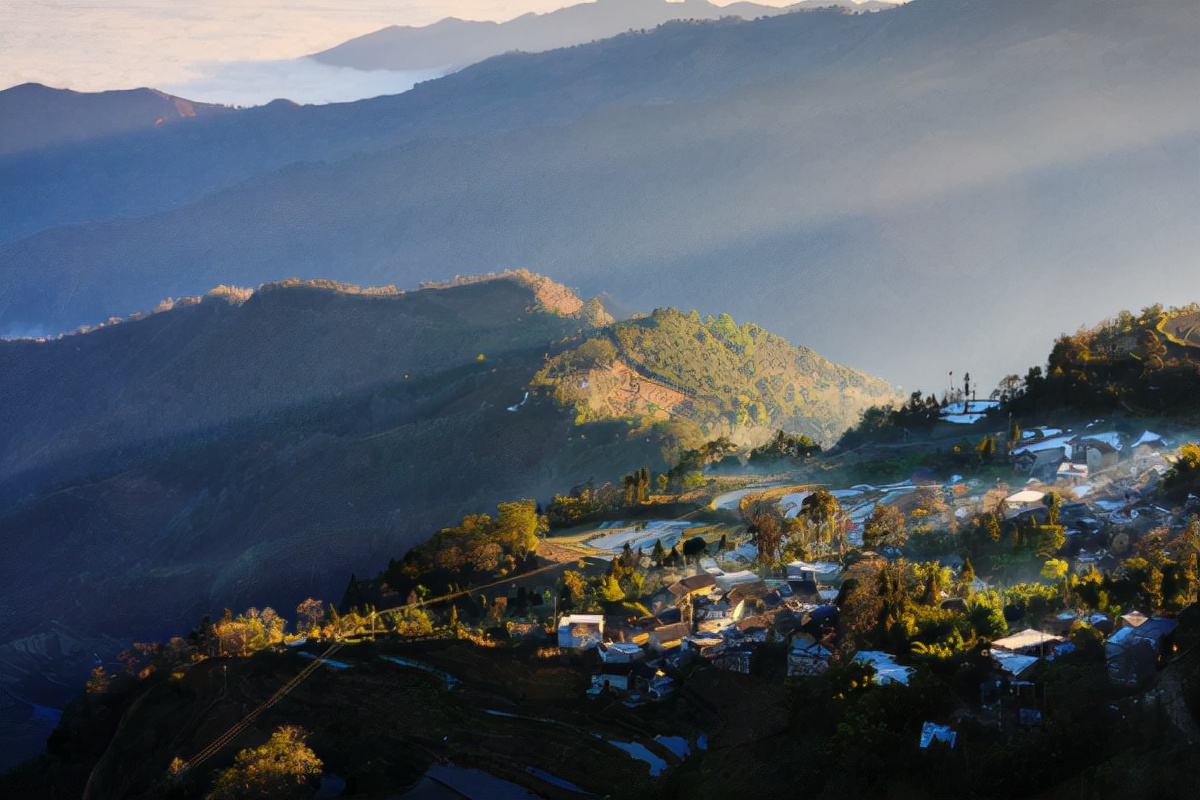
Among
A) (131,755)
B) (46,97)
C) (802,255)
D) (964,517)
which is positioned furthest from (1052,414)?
(46,97)

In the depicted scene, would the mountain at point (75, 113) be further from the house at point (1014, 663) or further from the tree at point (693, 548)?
the house at point (1014, 663)

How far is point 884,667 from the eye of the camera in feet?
52.4

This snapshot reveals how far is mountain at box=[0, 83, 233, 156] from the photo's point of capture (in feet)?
292

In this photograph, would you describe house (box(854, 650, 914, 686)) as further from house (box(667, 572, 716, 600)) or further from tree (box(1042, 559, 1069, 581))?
house (box(667, 572, 716, 600))

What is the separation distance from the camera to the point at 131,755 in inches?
758

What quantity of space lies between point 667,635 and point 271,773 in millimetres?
5550

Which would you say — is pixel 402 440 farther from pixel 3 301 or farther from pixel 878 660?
pixel 3 301

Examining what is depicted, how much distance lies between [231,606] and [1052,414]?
19.1 m

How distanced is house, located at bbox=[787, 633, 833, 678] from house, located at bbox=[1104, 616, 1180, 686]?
318 centimetres

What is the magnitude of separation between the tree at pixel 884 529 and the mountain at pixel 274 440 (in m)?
12.2

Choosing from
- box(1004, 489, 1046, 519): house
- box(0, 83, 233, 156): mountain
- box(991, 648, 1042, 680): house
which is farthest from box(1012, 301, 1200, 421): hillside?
box(0, 83, 233, 156): mountain

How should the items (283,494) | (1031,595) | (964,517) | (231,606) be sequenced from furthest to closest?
(283,494), (231,606), (964,517), (1031,595)

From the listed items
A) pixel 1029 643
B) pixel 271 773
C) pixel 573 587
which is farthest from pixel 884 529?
pixel 271 773

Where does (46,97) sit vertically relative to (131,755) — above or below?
above
